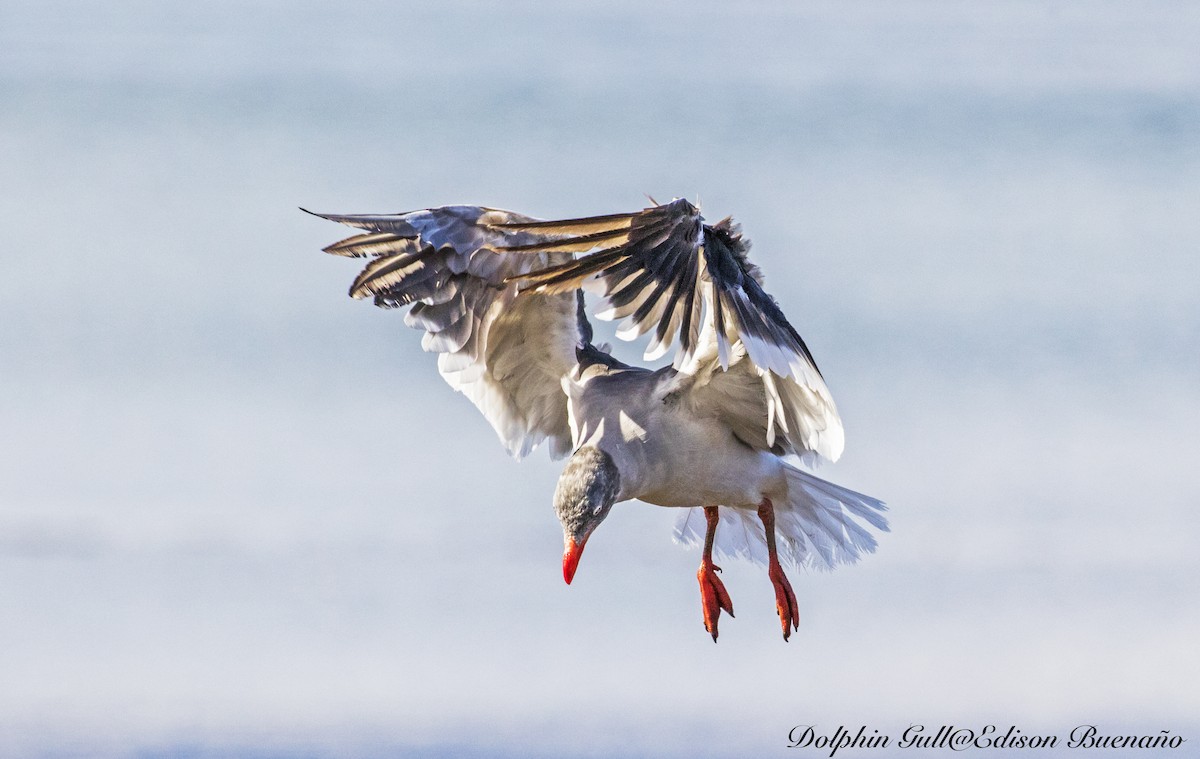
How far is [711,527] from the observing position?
12.6 meters

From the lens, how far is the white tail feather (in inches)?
497

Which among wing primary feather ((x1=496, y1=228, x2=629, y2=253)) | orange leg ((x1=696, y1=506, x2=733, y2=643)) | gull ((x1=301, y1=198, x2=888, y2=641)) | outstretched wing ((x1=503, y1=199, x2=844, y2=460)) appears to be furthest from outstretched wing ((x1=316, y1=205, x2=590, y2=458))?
orange leg ((x1=696, y1=506, x2=733, y2=643))

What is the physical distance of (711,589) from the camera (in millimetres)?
12367

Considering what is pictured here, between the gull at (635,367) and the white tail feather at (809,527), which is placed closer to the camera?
the gull at (635,367)

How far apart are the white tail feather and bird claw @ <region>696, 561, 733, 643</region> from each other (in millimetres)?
651

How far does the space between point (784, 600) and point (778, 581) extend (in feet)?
0.44

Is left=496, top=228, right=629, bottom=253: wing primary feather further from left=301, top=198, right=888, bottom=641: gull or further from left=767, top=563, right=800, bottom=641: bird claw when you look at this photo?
left=767, top=563, right=800, bottom=641: bird claw

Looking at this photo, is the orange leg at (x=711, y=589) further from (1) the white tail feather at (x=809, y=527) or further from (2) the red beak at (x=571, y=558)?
(2) the red beak at (x=571, y=558)

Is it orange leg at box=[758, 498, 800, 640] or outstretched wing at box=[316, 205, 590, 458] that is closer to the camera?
outstretched wing at box=[316, 205, 590, 458]

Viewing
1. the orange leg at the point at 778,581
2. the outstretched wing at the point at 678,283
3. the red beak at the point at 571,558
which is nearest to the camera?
the outstretched wing at the point at 678,283

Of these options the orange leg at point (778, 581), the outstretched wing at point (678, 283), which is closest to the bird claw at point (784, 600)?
the orange leg at point (778, 581)

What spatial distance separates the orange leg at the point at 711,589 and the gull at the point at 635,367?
1cm

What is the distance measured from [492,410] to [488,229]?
1.88 metres

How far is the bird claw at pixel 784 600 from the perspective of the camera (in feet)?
38.8
